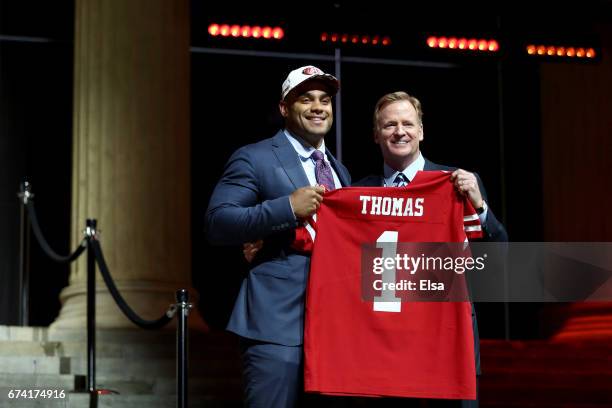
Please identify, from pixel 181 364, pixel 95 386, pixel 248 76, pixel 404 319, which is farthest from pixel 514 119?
pixel 404 319

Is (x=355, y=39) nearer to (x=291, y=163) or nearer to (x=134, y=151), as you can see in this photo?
(x=134, y=151)

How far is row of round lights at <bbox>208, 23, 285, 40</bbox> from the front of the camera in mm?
11219

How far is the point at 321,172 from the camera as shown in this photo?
200 inches

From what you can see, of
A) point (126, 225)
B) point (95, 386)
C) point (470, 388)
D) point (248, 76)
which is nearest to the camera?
point (470, 388)

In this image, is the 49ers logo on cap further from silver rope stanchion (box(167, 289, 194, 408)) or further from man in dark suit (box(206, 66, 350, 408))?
silver rope stanchion (box(167, 289, 194, 408))

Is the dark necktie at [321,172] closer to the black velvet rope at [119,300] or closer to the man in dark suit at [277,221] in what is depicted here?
the man in dark suit at [277,221]

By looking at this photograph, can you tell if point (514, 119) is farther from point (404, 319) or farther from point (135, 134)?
point (404, 319)

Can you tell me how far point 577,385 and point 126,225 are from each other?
4097 mm

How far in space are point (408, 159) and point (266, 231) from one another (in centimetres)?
74

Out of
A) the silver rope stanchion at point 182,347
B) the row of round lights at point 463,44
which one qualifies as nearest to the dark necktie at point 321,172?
the silver rope stanchion at point 182,347

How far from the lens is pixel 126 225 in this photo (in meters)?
11.1

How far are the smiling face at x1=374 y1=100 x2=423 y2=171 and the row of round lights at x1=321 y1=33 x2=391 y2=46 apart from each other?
655cm

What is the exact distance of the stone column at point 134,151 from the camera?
11.1 meters

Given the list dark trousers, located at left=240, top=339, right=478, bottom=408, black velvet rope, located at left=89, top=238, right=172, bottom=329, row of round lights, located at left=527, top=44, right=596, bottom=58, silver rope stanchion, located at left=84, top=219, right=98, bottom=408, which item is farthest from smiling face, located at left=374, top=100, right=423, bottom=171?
row of round lights, located at left=527, top=44, right=596, bottom=58
